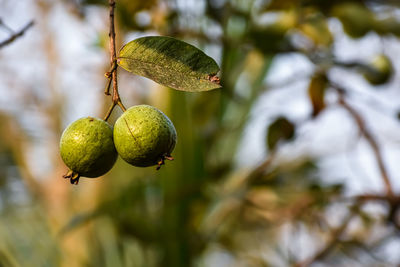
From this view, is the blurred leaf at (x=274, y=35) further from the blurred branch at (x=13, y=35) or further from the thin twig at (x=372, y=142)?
the blurred branch at (x=13, y=35)

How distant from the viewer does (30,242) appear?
6.77 feet

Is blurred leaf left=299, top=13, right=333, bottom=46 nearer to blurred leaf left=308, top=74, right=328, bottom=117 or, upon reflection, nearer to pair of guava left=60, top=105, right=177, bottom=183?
blurred leaf left=308, top=74, right=328, bottom=117

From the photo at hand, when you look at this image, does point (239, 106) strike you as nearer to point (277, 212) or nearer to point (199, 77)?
point (277, 212)

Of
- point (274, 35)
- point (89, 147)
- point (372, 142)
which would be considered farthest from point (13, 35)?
point (372, 142)

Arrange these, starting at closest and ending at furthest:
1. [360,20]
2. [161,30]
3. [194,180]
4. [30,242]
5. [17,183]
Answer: [360,20]
[161,30]
[194,180]
[30,242]
[17,183]

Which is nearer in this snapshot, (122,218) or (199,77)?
(199,77)

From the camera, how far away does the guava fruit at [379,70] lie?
4.14 ft

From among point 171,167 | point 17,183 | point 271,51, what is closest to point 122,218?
point 171,167

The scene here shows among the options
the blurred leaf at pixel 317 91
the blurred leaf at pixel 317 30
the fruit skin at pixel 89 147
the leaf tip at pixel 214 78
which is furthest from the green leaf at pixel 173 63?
the blurred leaf at pixel 317 30

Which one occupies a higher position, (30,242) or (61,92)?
(61,92)

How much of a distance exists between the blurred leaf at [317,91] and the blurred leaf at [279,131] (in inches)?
3.9

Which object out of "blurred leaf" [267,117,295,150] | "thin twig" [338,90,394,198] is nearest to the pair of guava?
"blurred leaf" [267,117,295,150]

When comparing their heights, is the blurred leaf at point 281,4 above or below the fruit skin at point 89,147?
above

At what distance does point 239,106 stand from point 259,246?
113 centimetres
